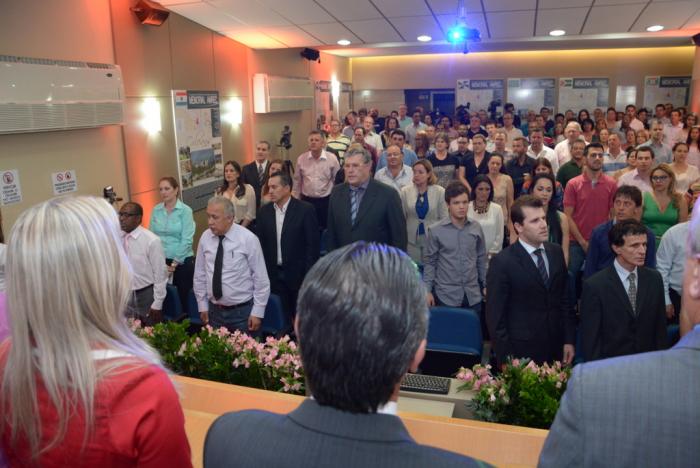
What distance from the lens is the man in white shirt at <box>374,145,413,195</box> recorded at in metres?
6.25

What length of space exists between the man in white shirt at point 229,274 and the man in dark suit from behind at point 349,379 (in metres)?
3.06

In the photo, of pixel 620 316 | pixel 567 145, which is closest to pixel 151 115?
pixel 620 316

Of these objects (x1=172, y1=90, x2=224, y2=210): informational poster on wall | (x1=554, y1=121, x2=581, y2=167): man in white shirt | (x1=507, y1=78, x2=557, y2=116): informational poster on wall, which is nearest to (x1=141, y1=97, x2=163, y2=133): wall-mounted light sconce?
(x1=172, y1=90, x2=224, y2=210): informational poster on wall

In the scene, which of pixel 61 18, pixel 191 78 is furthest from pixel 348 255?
pixel 191 78

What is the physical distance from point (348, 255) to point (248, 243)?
3103mm

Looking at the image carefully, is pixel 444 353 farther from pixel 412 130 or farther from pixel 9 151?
pixel 412 130

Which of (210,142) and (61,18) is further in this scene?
(210,142)

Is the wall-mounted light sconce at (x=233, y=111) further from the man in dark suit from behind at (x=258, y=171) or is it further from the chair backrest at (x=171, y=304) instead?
the chair backrest at (x=171, y=304)

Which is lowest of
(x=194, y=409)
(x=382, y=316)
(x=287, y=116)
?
(x=194, y=409)

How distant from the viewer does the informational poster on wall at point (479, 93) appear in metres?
14.0

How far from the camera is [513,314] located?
10.8 ft

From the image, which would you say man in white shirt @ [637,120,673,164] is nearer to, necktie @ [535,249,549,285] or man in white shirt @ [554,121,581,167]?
man in white shirt @ [554,121,581,167]

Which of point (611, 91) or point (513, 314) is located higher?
point (611, 91)

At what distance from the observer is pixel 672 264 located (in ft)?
13.5
